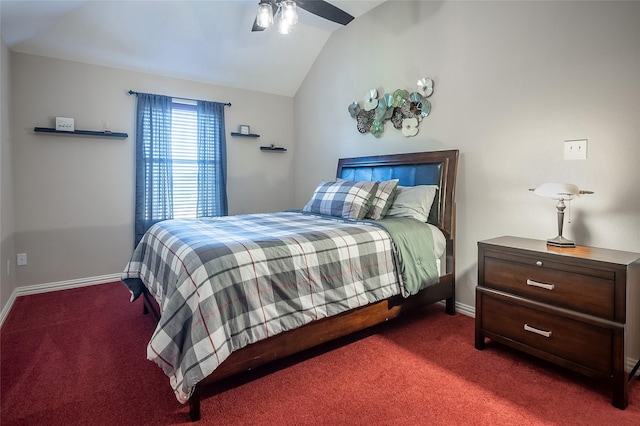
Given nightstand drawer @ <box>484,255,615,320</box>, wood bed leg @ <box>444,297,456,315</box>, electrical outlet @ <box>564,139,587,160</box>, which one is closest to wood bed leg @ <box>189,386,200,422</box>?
nightstand drawer @ <box>484,255,615,320</box>

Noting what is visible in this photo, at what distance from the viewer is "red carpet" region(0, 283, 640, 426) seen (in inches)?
61.4

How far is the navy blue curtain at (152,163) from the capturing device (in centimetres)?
371

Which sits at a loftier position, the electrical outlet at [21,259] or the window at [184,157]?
the window at [184,157]

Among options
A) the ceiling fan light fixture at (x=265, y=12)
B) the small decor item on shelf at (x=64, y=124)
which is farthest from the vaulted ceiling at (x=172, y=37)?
the ceiling fan light fixture at (x=265, y=12)

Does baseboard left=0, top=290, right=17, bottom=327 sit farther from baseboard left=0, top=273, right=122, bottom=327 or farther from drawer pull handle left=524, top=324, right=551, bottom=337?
drawer pull handle left=524, top=324, right=551, bottom=337

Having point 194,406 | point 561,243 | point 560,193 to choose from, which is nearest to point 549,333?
point 561,243

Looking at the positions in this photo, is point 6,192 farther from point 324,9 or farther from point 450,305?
point 450,305

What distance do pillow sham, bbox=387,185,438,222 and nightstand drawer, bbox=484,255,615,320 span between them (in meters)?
0.67

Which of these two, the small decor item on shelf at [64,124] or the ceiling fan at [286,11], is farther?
the small decor item on shelf at [64,124]

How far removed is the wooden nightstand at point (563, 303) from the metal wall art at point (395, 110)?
140cm

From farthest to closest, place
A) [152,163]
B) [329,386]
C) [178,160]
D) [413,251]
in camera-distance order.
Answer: [178,160]
[152,163]
[413,251]
[329,386]

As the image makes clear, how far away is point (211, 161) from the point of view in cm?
419

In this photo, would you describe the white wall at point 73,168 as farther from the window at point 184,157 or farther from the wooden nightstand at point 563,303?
the wooden nightstand at point 563,303

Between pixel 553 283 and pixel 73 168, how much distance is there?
13.8ft
